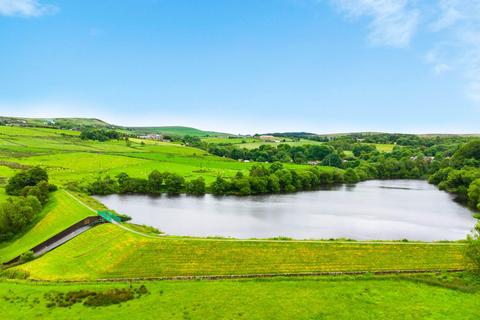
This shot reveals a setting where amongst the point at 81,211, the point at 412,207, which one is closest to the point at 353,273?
the point at 81,211

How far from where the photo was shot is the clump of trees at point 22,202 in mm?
53531

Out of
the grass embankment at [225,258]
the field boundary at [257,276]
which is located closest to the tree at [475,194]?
the grass embankment at [225,258]

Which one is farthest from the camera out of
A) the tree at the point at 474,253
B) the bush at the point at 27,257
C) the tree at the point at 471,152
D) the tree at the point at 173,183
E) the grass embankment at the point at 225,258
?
the tree at the point at 471,152

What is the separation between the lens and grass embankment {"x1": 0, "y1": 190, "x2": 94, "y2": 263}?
49688 millimetres

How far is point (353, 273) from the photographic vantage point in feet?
128

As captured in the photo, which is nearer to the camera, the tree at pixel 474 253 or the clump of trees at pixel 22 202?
the tree at pixel 474 253

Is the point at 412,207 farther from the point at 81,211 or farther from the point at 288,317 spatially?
the point at 81,211

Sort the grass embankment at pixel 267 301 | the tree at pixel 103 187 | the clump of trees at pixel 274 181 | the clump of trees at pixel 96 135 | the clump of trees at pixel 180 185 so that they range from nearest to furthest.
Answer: the grass embankment at pixel 267 301, the tree at pixel 103 187, the clump of trees at pixel 180 185, the clump of trees at pixel 274 181, the clump of trees at pixel 96 135

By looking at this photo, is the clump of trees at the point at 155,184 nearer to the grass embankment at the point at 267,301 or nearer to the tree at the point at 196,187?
the tree at the point at 196,187

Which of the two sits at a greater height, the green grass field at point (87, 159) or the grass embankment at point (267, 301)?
the green grass field at point (87, 159)

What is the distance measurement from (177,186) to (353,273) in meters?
70.8

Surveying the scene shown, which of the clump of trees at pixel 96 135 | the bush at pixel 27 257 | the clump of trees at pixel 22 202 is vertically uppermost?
the clump of trees at pixel 96 135

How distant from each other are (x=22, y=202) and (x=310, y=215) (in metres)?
51.6

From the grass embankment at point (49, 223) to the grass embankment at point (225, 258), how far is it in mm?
6079
